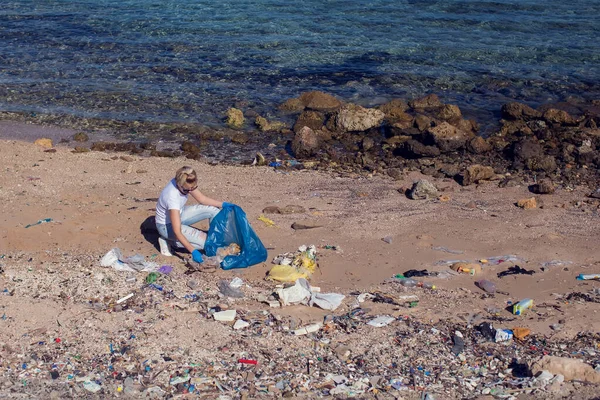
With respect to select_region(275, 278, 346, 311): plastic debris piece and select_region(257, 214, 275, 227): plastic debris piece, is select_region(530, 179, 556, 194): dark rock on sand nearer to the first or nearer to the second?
select_region(257, 214, 275, 227): plastic debris piece

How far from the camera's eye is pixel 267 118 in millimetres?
14992

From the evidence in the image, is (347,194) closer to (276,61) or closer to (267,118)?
(267,118)

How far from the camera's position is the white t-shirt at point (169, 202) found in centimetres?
811

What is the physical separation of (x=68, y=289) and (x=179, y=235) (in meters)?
1.37

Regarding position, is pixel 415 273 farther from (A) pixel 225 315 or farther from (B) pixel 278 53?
(B) pixel 278 53

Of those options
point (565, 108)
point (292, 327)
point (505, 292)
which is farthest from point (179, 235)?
point (565, 108)

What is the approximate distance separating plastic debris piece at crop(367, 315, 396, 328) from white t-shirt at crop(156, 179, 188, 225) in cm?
262

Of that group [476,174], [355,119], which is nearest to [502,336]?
[476,174]

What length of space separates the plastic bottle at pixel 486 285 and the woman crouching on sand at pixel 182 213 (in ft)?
9.85

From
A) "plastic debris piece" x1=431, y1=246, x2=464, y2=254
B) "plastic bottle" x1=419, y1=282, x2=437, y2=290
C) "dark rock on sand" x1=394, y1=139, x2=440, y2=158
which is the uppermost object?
"dark rock on sand" x1=394, y1=139, x2=440, y2=158

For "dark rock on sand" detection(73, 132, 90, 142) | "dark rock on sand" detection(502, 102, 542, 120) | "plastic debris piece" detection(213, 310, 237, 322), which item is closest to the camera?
"plastic debris piece" detection(213, 310, 237, 322)

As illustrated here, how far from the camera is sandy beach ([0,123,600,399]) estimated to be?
6016mm

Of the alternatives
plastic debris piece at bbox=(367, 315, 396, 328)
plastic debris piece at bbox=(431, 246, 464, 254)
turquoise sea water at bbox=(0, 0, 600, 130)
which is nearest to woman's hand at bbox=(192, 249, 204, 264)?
plastic debris piece at bbox=(367, 315, 396, 328)

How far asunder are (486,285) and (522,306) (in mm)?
625
